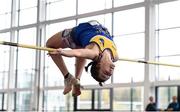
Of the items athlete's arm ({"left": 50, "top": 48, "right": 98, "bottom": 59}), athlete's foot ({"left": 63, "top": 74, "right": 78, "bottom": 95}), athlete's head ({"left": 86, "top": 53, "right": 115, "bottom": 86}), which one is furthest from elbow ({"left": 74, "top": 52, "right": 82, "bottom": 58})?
athlete's foot ({"left": 63, "top": 74, "right": 78, "bottom": 95})

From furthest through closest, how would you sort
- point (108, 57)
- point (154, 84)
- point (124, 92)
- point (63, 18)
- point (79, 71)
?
point (63, 18)
point (124, 92)
point (154, 84)
point (79, 71)
point (108, 57)

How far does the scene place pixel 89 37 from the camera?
178 inches

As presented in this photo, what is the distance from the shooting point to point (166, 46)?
12.3 metres

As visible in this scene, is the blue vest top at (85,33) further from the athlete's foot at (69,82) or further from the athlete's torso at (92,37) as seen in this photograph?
the athlete's foot at (69,82)

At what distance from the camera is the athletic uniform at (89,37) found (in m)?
4.49

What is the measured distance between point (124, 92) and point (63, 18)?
150 inches

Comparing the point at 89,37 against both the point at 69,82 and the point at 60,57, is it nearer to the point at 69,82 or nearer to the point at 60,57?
the point at 60,57

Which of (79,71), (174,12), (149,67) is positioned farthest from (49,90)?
(79,71)

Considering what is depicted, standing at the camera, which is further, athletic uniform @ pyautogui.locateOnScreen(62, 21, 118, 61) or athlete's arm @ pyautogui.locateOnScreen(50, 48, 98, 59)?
athletic uniform @ pyautogui.locateOnScreen(62, 21, 118, 61)

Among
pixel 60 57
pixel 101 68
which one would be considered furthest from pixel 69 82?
pixel 101 68

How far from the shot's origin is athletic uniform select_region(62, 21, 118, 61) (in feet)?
14.7

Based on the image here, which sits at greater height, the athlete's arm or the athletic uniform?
the athletic uniform

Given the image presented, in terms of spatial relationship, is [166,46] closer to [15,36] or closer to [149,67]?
[149,67]

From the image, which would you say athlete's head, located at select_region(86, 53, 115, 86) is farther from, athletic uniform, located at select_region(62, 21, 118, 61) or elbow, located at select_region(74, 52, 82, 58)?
elbow, located at select_region(74, 52, 82, 58)
